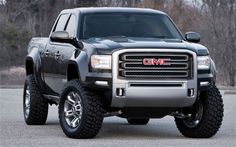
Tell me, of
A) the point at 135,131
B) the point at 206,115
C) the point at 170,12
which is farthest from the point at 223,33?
the point at 206,115

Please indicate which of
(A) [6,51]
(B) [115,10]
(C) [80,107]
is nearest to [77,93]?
(C) [80,107]

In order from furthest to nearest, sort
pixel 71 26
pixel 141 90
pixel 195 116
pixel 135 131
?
pixel 135 131, pixel 71 26, pixel 195 116, pixel 141 90

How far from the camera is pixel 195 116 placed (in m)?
11.6

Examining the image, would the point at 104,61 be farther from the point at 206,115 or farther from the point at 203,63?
the point at 206,115

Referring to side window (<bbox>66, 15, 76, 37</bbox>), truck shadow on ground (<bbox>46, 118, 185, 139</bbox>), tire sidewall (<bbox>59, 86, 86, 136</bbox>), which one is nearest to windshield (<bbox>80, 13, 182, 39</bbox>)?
side window (<bbox>66, 15, 76, 37</bbox>)

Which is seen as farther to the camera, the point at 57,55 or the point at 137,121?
the point at 137,121

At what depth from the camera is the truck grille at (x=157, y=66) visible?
10.7 metres

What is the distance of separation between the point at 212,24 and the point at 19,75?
942 cm

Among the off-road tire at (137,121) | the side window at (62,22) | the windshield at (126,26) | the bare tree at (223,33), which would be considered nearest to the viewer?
the windshield at (126,26)

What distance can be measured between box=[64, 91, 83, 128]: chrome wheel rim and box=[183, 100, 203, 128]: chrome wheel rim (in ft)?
5.70

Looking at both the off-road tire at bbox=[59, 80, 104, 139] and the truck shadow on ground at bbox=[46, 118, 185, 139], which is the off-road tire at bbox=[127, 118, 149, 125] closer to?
the truck shadow on ground at bbox=[46, 118, 185, 139]

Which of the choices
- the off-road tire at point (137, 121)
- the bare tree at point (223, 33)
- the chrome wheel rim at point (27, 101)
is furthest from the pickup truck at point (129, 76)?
the bare tree at point (223, 33)

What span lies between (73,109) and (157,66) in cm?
139

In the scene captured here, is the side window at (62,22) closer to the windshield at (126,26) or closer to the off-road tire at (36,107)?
the windshield at (126,26)
